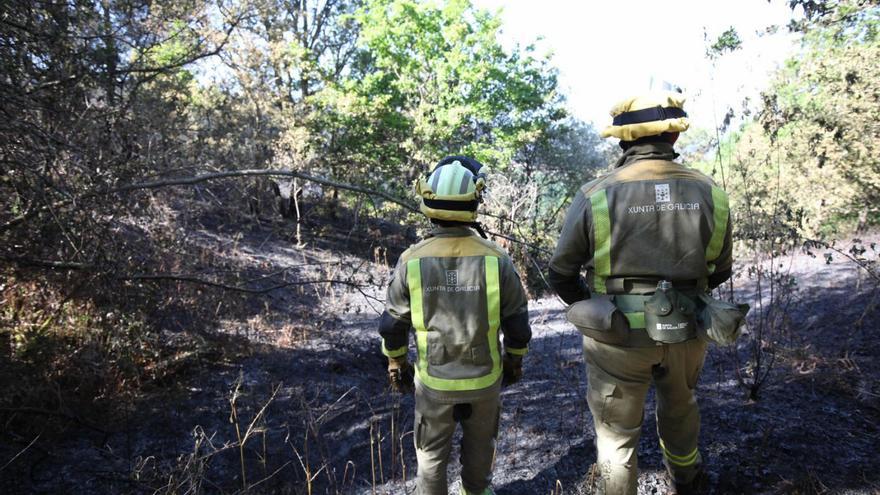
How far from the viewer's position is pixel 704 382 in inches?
161

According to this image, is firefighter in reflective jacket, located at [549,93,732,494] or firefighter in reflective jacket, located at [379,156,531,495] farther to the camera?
firefighter in reflective jacket, located at [379,156,531,495]

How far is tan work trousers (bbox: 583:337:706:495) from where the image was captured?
224 cm

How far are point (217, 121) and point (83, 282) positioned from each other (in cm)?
750

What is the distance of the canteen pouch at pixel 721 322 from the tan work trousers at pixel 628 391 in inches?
5.5

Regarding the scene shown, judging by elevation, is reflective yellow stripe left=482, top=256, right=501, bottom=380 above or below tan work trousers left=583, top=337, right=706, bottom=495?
above

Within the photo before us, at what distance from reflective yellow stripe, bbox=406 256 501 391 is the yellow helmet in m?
0.89

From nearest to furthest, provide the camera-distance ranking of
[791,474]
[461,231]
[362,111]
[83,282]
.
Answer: [461,231] → [791,474] → [83,282] → [362,111]

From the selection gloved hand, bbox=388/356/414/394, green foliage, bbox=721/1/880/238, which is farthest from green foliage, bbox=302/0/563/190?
gloved hand, bbox=388/356/414/394

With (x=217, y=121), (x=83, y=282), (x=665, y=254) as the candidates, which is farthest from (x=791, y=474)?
(x=217, y=121)

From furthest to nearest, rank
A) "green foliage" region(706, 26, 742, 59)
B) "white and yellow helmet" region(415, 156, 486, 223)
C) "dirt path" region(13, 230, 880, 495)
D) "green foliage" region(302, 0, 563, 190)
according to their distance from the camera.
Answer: "green foliage" region(302, 0, 563, 190), "green foliage" region(706, 26, 742, 59), "dirt path" region(13, 230, 880, 495), "white and yellow helmet" region(415, 156, 486, 223)

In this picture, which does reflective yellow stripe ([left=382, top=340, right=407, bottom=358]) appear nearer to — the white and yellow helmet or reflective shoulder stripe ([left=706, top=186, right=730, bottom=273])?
the white and yellow helmet

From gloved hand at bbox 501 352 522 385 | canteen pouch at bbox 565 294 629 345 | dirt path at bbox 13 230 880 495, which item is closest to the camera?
canteen pouch at bbox 565 294 629 345

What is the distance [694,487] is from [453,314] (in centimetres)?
162

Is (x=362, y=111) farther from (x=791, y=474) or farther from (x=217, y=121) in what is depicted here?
(x=791, y=474)
